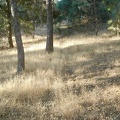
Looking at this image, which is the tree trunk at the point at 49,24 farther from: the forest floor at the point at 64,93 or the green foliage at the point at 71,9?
the green foliage at the point at 71,9

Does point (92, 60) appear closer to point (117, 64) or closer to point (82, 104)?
point (117, 64)

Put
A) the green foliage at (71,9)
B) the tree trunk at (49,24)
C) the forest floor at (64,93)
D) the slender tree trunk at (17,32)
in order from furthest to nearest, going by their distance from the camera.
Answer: the green foliage at (71,9) < the tree trunk at (49,24) < the slender tree trunk at (17,32) < the forest floor at (64,93)

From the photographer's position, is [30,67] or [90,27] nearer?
[30,67]

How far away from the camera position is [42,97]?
820 cm

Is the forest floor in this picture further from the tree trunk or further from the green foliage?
the green foliage

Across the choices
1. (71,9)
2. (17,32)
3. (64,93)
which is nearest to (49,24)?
(17,32)

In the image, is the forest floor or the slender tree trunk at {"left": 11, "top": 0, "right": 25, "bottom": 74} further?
the slender tree trunk at {"left": 11, "top": 0, "right": 25, "bottom": 74}

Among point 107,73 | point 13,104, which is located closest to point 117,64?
point 107,73

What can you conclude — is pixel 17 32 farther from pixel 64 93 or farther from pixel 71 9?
pixel 71 9

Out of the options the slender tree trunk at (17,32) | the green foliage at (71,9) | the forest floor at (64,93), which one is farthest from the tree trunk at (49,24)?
the green foliage at (71,9)

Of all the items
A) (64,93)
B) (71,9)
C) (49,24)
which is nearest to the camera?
(64,93)

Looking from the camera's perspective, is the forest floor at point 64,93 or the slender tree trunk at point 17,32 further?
the slender tree trunk at point 17,32

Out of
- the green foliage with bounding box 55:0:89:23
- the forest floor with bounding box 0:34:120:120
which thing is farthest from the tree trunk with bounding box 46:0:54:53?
the green foliage with bounding box 55:0:89:23

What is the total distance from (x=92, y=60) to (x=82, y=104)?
638cm
